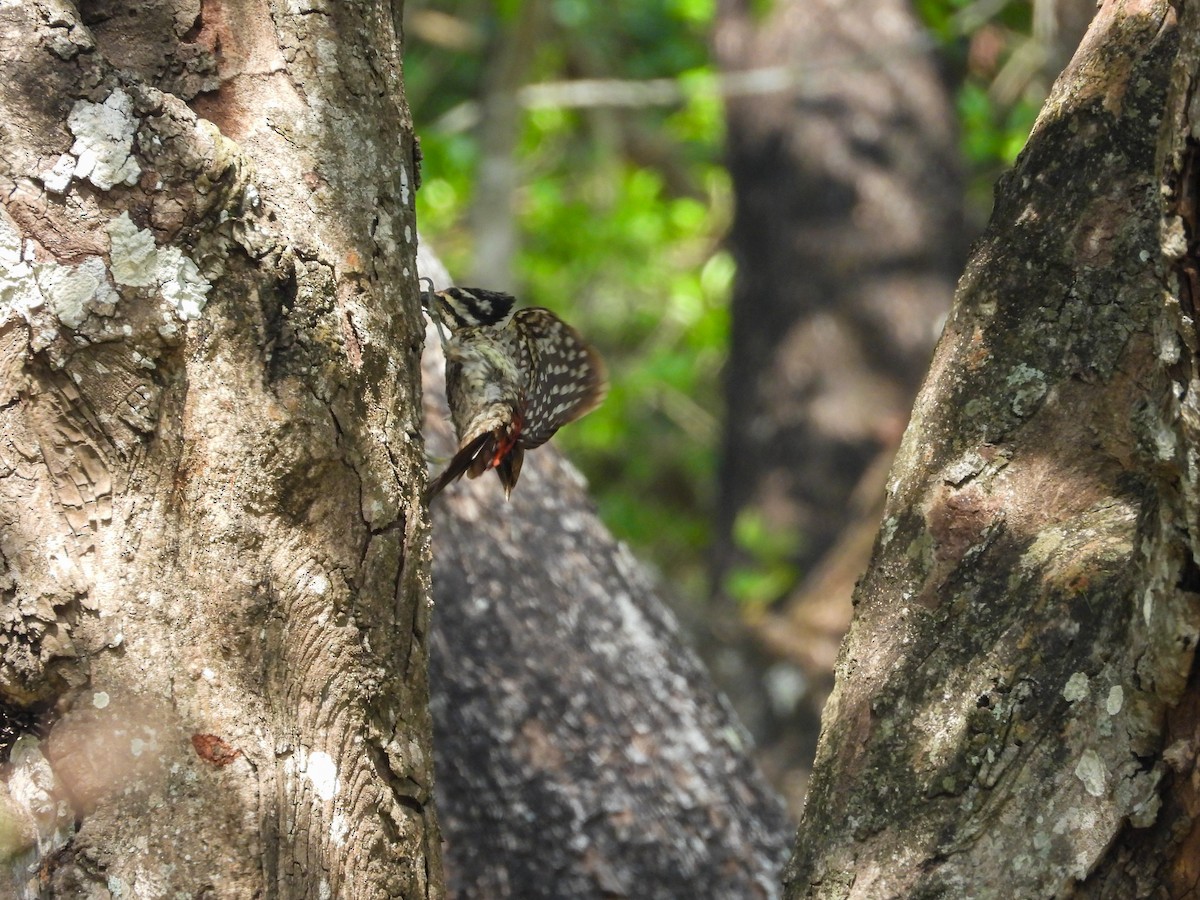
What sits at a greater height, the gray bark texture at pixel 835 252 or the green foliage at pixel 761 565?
the gray bark texture at pixel 835 252

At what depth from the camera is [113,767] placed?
153 cm

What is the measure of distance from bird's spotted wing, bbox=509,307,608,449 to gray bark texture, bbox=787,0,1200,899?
1147 millimetres

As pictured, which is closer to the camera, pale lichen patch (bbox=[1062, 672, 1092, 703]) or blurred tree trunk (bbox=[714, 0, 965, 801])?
pale lichen patch (bbox=[1062, 672, 1092, 703])

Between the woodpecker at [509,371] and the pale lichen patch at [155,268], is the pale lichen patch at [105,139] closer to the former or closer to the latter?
the pale lichen patch at [155,268]

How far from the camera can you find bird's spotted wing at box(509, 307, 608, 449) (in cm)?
296

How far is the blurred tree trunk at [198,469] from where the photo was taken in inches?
60.0

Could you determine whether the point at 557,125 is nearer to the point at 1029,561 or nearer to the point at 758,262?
the point at 758,262

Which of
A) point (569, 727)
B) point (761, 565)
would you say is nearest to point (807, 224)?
point (761, 565)

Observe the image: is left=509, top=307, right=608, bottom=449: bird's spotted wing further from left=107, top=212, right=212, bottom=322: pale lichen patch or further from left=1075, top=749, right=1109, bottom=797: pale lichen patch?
left=1075, top=749, right=1109, bottom=797: pale lichen patch

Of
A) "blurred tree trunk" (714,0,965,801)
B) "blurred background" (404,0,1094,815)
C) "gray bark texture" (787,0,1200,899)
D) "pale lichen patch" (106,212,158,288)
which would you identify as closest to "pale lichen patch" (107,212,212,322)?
"pale lichen patch" (106,212,158,288)

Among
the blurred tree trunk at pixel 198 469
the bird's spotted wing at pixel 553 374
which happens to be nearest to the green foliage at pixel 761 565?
the bird's spotted wing at pixel 553 374

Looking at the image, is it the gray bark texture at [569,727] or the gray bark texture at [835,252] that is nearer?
the gray bark texture at [569,727]

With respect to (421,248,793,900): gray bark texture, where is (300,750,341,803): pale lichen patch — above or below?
above

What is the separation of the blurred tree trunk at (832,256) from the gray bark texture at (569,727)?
3.91 m
